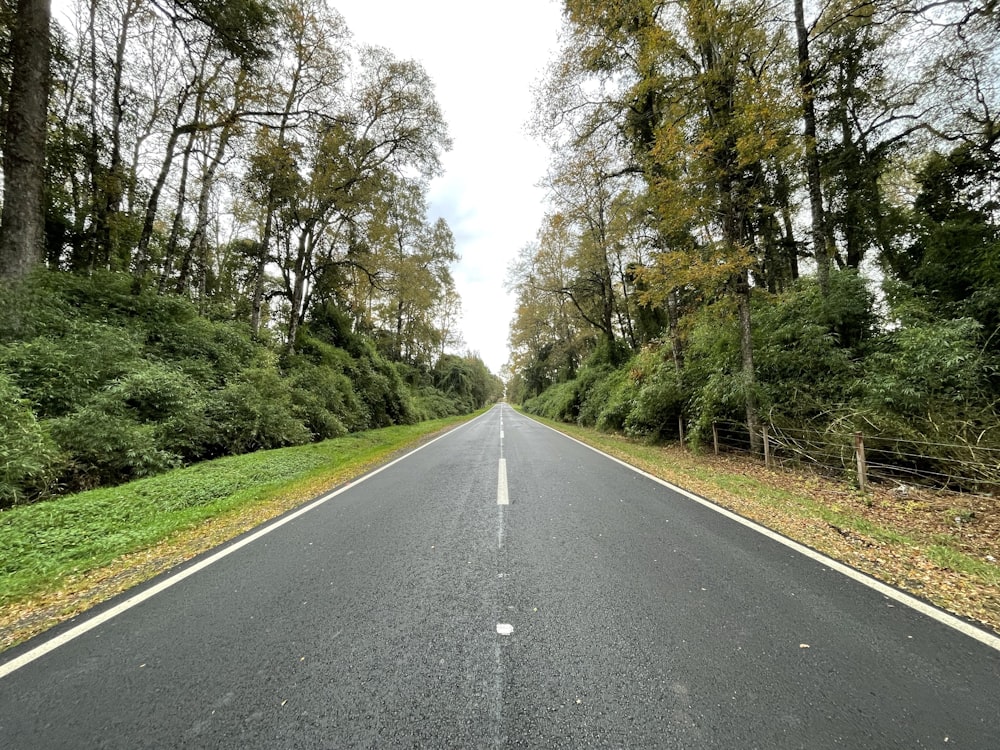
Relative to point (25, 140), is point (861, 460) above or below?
below

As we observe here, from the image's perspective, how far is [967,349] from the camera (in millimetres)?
5988

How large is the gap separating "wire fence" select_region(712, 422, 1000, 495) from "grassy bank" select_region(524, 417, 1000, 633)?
30 cm

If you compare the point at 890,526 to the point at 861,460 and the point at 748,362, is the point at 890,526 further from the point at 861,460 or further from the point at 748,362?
the point at 748,362

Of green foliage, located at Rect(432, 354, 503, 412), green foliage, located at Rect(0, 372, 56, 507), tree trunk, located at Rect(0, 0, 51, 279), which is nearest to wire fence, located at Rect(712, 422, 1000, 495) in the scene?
green foliage, located at Rect(0, 372, 56, 507)

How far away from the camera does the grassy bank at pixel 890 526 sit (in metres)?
3.01

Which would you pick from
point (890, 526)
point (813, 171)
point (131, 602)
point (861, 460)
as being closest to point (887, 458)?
point (861, 460)

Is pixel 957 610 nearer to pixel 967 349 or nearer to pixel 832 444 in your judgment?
pixel 832 444

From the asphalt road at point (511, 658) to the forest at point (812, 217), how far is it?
15.9 ft

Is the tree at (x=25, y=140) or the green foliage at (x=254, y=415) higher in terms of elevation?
the tree at (x=25, y=140)

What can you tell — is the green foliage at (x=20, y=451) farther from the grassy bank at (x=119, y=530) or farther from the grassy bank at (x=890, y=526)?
the grassy bank at (x=890, y=526)

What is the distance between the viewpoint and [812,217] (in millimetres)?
9609

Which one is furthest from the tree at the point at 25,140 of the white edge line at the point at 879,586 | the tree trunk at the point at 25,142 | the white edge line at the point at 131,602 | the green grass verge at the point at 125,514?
the white edge line at the point at 879,586

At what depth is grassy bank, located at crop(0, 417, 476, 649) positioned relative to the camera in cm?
300

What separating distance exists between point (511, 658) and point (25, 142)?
13453mm
